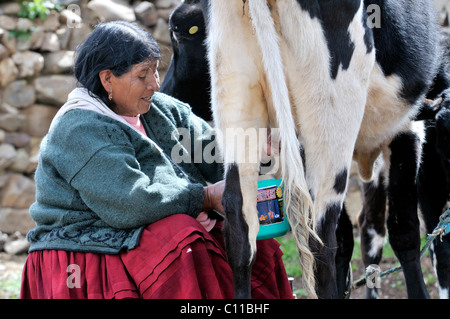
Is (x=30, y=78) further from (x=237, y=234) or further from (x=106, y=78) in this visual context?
(x=237, y=234)

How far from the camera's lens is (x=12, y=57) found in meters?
5.50

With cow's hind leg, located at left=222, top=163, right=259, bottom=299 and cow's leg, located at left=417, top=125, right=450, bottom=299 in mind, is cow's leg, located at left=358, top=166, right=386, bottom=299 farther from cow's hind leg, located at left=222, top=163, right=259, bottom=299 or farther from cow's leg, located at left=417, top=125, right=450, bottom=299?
cow's hind leg, located at left=222, top=163, right=259, bottom=299

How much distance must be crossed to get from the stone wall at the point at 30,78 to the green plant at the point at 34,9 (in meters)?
0.05

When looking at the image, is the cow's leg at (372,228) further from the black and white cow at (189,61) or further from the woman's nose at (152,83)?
the woman's nose at (152,83)

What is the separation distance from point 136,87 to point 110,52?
176mm

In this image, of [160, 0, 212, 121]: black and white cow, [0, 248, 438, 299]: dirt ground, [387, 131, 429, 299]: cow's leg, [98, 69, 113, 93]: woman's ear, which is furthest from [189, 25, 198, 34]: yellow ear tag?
[0, 248, 438, 299]: dirt ground

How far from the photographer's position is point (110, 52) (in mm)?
2426

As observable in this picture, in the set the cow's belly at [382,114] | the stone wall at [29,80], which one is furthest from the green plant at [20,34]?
the cow's belly at [382,114]

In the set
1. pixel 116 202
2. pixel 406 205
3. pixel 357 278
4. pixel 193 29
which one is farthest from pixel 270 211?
pixel 357 278

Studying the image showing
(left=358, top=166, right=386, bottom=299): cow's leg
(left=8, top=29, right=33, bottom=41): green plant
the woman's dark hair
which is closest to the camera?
the woman's dark hair

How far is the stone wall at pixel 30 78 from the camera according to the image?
5.48m

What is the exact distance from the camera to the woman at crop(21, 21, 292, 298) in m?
2.24
